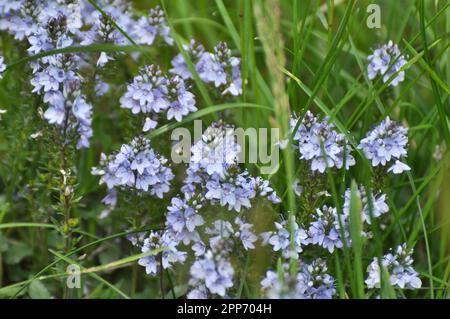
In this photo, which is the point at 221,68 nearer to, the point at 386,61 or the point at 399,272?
the point at 386,61

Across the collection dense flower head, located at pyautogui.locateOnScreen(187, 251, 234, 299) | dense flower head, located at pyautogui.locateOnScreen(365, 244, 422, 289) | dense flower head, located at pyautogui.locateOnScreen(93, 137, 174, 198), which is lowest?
dense flower head, located at pyautogui.locateOnScreen(187, 251, 234, 299)

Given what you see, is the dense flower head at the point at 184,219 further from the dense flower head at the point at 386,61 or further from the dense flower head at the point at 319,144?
the dense flower head at the point at 386,61

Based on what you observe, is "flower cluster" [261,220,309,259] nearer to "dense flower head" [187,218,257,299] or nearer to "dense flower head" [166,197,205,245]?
"dense flower head" [187,218,257,299]

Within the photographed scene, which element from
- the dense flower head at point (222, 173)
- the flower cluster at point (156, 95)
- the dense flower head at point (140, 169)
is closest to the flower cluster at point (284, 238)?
the dense flower head at point (222, 173)

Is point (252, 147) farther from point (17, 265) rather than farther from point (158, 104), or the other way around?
point (17, 265)

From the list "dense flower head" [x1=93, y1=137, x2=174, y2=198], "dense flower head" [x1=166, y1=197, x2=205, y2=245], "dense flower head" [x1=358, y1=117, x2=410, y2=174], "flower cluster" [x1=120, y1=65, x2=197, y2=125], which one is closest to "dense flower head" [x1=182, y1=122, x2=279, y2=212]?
"dense flower head" [x1=166, y1=197, x2=205, y2=245]
